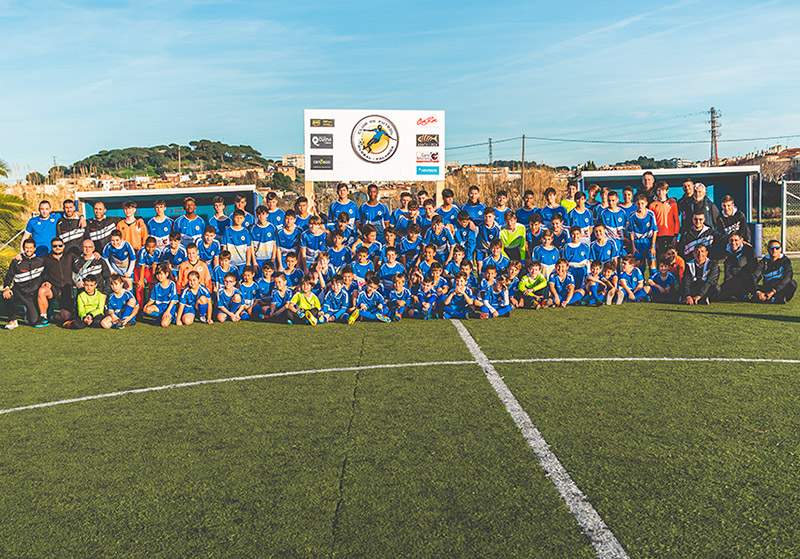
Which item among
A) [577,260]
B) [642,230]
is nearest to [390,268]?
[577,260]

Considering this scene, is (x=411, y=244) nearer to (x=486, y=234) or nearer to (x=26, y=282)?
(x=486, y=234)

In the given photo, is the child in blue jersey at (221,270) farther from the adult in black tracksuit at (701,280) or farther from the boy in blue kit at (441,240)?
the adult in black tracksuit at (701,280)

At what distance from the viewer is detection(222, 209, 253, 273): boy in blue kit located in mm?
9609

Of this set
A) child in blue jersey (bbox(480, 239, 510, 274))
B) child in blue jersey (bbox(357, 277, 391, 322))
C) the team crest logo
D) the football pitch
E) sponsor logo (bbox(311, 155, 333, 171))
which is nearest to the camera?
the football pitch

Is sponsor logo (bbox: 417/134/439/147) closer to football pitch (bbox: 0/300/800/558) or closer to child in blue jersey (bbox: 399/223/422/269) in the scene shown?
child in blue jersey (bbox: 399/223/422/269)

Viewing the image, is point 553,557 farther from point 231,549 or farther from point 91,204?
point 91,204

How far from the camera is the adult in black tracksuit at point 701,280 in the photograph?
9.30 meters

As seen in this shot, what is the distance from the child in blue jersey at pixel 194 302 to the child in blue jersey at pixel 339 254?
1782 millimetres

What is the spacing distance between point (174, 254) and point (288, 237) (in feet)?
5.42

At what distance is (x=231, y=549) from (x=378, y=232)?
7351 mm

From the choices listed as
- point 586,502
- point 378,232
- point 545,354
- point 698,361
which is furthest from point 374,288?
point 586,502

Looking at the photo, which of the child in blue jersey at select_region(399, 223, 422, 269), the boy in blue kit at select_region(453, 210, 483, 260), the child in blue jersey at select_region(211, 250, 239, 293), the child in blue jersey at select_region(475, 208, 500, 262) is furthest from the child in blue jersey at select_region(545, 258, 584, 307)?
the child in blue jersey at select_region(211, 250, 239, 293)

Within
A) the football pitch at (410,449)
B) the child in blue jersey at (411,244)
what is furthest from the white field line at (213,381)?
the child in blue jersey at (411,244)

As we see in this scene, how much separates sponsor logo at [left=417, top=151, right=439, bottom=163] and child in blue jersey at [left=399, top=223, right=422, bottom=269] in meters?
4.98
